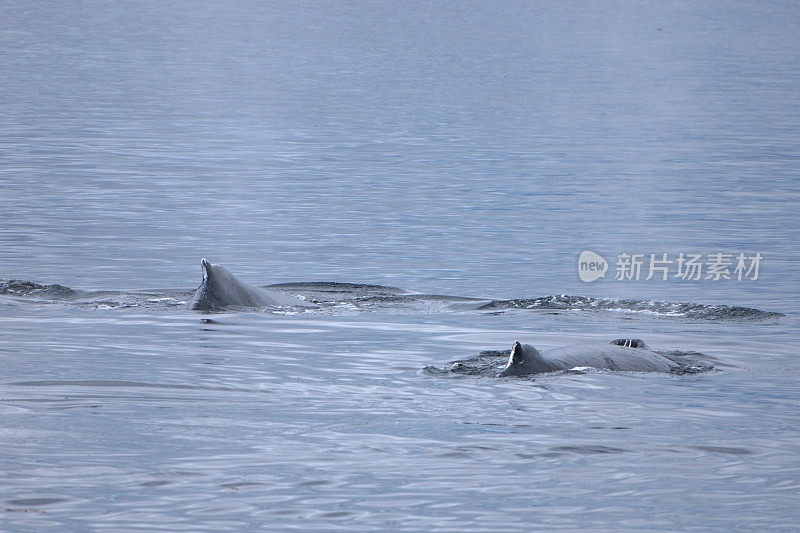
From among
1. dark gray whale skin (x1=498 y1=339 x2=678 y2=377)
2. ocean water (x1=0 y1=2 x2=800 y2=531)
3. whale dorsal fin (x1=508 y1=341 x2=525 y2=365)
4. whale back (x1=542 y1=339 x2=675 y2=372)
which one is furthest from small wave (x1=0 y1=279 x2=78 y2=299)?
whale dorsal fin (x1=508 y1=341 x2=525 y2=365)

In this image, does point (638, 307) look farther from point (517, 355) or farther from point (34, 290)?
point (34, 290)

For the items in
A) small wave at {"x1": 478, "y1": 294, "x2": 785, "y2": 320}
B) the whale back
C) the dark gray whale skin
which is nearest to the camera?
the dark gray whale skin

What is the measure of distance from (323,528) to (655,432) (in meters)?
4.15

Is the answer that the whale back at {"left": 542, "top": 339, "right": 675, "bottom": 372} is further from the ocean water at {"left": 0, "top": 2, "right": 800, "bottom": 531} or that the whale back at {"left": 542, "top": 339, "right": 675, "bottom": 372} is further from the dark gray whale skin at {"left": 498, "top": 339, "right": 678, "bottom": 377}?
the ocean water at {"left": 0, "top": 2, "right": 800, "bottom": 531}

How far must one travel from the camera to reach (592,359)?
17.2m

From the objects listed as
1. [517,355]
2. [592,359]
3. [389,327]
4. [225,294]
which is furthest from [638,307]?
[517,355]

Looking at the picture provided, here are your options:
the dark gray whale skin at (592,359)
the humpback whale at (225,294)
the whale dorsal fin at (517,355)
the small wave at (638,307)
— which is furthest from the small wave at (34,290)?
the whale dorsal fin at (517,355)

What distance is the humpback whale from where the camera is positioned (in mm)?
20516

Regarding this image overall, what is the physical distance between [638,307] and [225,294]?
17.8ft

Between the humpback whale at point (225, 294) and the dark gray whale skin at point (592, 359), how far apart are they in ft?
14.7

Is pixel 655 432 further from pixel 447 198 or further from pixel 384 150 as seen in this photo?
pixel 384 150

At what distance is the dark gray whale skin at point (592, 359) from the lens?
16641mm

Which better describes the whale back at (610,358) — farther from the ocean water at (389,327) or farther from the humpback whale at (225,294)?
the humpback whale at (225,294)

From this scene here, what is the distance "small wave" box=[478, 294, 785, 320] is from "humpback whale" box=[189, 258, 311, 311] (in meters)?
2.92
